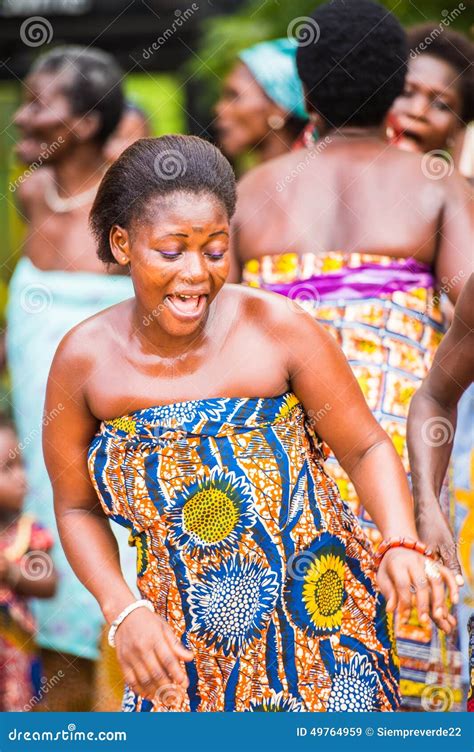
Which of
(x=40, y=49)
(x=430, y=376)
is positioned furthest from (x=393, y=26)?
(x=40, y=49)

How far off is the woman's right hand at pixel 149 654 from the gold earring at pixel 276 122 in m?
2.56

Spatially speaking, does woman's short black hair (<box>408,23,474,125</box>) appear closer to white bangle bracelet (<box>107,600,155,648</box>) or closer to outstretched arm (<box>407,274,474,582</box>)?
outstretched arm (<box>407,274,474,582</box>)

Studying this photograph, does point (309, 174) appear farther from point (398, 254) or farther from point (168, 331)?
point (168, 331)

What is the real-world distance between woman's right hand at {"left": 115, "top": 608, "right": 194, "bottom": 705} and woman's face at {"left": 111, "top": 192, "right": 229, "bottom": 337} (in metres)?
0.64

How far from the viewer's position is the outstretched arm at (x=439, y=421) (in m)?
2.95

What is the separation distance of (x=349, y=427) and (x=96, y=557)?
25.7 inches

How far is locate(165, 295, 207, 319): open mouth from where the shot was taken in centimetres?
268

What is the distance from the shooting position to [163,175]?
2693 mm
